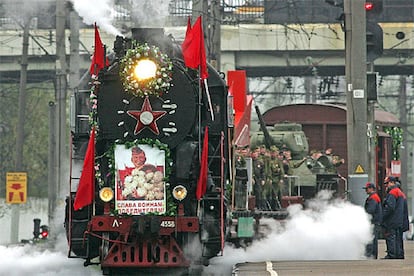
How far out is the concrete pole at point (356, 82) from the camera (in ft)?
78.1

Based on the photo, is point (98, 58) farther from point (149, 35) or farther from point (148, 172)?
point (148, 172)

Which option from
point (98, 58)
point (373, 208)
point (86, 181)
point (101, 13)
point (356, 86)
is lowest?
point (373, 208)

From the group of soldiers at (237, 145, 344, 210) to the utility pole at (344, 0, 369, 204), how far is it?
5.07ft

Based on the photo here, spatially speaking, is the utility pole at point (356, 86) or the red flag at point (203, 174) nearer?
the red flag at point (203, 174)

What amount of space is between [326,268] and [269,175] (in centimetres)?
672

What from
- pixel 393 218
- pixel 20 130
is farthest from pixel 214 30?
pixel 20 130

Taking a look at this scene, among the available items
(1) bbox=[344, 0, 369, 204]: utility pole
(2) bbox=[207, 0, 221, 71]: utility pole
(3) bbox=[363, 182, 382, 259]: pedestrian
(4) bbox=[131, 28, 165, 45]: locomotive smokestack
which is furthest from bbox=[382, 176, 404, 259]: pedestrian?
(2) bbox=[207, 0, 221, 71]: utility pole

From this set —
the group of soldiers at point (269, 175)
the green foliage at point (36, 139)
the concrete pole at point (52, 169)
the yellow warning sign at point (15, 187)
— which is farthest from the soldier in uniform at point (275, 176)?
the green foliage at point (36, 139)

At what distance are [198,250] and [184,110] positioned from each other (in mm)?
1953

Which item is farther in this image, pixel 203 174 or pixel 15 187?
pixel 15 187

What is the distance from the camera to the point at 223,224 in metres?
16.9

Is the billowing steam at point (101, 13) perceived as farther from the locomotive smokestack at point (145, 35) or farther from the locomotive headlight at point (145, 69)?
the locomotive headlight at point (145, 69)

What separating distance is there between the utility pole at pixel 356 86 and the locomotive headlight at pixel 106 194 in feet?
26.4

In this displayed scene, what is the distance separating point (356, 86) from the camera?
940 inches
